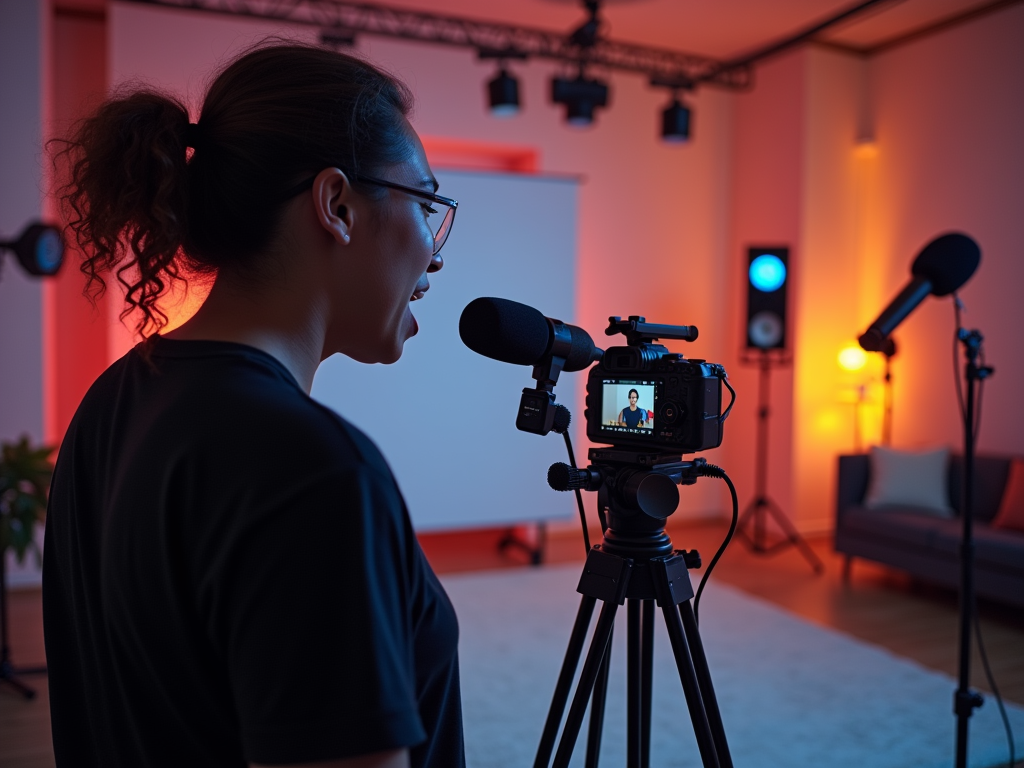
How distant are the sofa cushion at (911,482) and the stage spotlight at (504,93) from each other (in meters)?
2.88

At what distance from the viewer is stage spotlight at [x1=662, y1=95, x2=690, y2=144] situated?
4957 millimetres

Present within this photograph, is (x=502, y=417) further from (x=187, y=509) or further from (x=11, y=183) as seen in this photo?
(x=187, y=509)

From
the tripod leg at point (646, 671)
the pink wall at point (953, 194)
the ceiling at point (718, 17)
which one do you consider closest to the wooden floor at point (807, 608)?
the pink wall at point (953, 194)

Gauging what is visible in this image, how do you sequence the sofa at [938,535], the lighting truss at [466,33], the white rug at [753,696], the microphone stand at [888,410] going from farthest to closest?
the microphone stand at [888,410], the lighting truss at [466,33], the sofa at [938,535], the white rug at [753,696]

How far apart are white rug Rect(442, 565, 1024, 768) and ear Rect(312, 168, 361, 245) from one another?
7.21 ft

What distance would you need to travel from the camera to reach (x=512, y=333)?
3.81 feet

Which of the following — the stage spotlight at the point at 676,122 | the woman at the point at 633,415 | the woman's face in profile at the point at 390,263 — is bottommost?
the woman at the point at 633,415

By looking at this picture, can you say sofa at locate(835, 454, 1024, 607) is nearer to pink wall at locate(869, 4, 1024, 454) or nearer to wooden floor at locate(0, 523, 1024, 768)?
wooden floor at locate(0, 523, 1024, 768)

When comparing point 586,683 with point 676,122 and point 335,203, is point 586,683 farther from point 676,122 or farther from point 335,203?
point 676,122

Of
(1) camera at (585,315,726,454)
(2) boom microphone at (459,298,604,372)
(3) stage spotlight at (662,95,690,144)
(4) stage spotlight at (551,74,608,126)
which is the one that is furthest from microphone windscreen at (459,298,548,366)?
(3) stage spotlight at (662,95,690,144)

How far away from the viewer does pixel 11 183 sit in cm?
420

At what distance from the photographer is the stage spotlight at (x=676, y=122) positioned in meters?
4.96

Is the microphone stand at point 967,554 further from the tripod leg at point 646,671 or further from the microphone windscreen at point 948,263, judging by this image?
the tripod leg at point 646,671

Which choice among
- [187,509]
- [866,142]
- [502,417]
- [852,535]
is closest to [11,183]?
[502,417]
